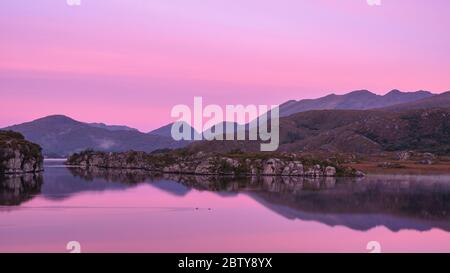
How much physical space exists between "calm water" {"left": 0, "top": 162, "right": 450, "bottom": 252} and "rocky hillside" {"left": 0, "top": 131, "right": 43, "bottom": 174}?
171 ft

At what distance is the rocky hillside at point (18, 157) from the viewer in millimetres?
148500

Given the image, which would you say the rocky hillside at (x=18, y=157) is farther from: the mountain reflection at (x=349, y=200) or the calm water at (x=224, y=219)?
the calm water at (x=224, y=219)

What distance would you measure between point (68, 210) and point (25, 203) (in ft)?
31.1

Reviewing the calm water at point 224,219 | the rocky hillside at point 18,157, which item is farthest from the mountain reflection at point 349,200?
the rocky hillside at point 18,157

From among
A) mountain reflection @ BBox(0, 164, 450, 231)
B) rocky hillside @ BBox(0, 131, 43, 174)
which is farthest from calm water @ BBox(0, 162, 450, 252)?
rocky hillside @ BBox(0, 131, 43, 174)

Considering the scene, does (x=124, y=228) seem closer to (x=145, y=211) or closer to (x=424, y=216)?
(x=145, y=211)

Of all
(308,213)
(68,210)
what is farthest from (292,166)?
(68,210)

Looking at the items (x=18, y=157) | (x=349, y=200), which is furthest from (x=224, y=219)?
(x=18, y=157)

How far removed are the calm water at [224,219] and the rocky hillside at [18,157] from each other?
52122 millimetres

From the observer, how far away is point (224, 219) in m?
62.1

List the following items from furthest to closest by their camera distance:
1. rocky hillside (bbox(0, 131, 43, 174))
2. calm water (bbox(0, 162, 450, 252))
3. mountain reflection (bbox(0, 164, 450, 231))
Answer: rocky hillside (bbox(0, 131, 43, 174))
mountain reflection (bbox(0, 164, 450, 231))
calm water (bbox(0, 162, 450, 252))

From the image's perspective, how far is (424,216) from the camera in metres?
67.7

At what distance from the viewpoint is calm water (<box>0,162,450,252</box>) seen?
4678 cm

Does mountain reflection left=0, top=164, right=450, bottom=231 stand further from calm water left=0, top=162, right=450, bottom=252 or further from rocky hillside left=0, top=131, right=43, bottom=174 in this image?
rocky hillside left=0, top=131, right=43, bottom=174
